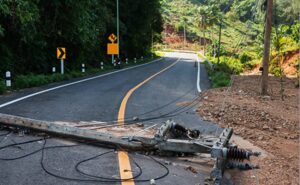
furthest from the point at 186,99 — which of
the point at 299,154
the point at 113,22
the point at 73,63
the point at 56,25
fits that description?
the point at 113,22

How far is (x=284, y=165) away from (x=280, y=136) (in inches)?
103

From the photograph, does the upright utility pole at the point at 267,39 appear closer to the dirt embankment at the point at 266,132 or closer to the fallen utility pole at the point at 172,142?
the dirt embankment at the point at 266,132

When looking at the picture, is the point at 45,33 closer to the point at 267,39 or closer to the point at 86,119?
the point at 267,39

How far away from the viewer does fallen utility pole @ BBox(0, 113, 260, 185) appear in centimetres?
536

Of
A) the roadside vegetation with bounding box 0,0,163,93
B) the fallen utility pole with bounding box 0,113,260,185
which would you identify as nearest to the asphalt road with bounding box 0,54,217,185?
the fallen utility pole with bounding box 0,113,260,185

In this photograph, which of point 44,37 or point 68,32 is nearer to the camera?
point 44,37

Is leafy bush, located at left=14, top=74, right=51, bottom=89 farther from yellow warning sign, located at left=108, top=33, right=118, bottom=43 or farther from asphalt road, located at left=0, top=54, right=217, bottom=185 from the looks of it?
yellow warning sign, located at left=108, top=33, right=118, bottom=43

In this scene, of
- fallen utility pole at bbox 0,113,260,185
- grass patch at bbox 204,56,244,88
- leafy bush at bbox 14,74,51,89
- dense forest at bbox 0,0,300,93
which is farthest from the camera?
grass patch at bbox 204,56,244,88

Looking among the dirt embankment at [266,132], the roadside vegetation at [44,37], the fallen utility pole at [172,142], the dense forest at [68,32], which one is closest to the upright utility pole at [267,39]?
the dense forest at [68,32]

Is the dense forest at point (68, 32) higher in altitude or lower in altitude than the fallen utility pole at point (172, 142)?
higher

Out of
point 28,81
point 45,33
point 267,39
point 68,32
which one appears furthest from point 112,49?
point 267,39

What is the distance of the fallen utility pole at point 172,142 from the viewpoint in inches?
211

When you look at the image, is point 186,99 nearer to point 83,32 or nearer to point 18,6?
point 18,6

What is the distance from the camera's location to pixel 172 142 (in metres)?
5.81
